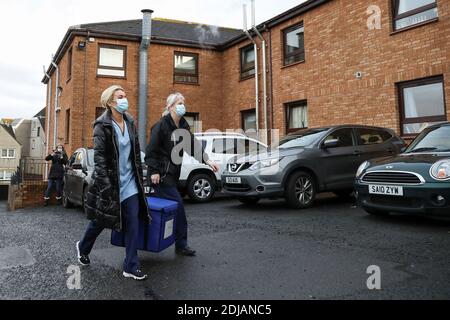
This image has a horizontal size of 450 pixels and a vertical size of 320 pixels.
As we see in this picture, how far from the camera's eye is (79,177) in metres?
8.59

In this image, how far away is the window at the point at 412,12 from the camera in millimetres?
9891

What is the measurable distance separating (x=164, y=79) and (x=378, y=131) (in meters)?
11.0

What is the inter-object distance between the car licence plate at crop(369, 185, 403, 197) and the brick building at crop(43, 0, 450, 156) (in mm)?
5166

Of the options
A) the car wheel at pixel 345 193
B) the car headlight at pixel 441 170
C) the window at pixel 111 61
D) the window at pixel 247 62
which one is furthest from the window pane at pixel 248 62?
the car headlight at pixel 441 170

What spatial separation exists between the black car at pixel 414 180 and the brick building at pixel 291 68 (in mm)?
4118

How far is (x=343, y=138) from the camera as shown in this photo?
8172 mm

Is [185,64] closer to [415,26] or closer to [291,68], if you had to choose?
[291,68]

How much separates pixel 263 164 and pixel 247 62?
10131 mm

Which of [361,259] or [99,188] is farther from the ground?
[99,188]

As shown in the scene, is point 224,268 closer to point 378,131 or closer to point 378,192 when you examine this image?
point 378,192

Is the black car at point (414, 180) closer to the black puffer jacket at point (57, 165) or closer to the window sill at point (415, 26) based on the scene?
the window sill at point (415, 26)

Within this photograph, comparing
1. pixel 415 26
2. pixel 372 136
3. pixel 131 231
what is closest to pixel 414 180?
pixel 372 136

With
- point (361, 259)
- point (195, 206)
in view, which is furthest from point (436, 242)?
point (195, 206)
